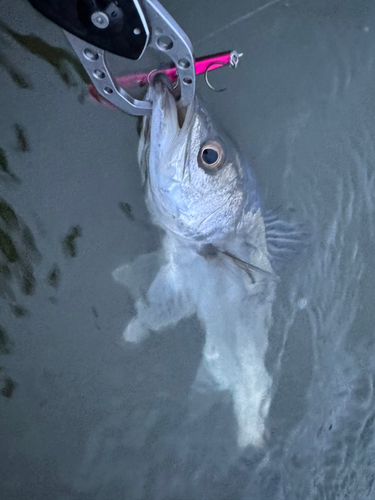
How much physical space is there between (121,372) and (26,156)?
0.82 m

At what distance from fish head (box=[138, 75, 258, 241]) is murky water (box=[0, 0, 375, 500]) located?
0.44 ft

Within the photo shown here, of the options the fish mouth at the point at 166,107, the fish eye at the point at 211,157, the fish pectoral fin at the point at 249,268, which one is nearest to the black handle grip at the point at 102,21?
the fish mouth at the point at 166,107

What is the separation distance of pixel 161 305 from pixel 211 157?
564 mm

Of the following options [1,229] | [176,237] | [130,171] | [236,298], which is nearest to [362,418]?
[236,298]

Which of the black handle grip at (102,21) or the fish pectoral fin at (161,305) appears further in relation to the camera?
the fish pectoral fin at (161,305)

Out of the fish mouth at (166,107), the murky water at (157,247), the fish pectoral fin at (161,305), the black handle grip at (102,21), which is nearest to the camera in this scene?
the black handle grip at (102,21)

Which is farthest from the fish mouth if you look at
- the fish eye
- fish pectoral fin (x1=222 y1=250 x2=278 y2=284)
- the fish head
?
fish pectoral fin (x1=222 y1=250 x2=278 y2=284)

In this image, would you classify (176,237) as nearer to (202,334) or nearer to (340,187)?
(202,334)

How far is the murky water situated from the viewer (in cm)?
148

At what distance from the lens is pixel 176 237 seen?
1.56m

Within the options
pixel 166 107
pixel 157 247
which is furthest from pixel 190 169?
pixel 157 247

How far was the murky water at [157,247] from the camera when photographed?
1.48 metres

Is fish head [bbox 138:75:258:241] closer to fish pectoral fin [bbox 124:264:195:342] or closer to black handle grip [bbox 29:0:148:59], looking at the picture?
fish pectoral fin [bbox 124:264:195:342]

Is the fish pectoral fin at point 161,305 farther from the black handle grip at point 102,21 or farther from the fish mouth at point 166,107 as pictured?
the black handle grip at point 102,21
